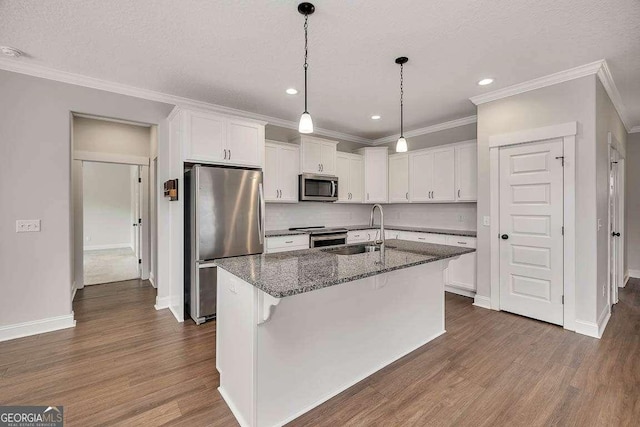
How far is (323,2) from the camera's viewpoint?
1.99 meters

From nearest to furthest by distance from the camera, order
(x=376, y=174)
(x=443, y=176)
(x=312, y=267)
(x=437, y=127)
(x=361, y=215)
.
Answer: (x=312, y=267) → (x=443, y=176) → (x=437, y=127) → (x=376, y=174) → (x=361, y=215)

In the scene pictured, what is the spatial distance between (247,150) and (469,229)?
361 centimetres

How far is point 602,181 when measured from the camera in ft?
Result: 10.3

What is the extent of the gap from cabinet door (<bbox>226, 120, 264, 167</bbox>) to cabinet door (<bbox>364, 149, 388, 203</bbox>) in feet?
7.85

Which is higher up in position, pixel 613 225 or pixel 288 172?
pixel 288 172

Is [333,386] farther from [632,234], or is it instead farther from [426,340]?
[632,234]

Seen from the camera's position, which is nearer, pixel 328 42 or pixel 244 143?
pixel 328 42

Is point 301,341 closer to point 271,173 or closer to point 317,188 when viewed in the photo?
point 271,173

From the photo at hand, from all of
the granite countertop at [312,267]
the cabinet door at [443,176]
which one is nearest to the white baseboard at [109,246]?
the granite countertop at [312,267]

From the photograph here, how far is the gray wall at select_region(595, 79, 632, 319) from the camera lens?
2992mm

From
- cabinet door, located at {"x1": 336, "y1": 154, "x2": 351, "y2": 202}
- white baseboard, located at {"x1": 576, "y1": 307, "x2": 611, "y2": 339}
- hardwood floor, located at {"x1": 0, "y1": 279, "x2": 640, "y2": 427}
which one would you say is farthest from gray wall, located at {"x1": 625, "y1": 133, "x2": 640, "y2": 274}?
cabinet door, located at {"x1": 336, "y1": 154, "x2": 351, "y2": 202}

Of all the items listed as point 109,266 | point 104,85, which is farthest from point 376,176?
point 109,266

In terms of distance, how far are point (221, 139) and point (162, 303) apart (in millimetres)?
2225

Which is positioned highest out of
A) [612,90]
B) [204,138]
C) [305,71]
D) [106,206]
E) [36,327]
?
[612,90]
